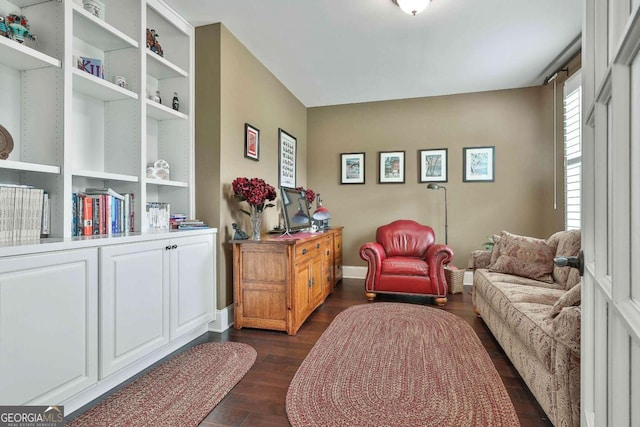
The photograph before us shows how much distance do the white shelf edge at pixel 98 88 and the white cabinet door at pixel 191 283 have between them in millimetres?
1108

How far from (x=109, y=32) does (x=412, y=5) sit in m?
2.19

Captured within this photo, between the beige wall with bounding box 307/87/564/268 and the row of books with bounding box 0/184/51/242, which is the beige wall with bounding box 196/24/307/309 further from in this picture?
the beige wall with bounding box 307/87/564/268

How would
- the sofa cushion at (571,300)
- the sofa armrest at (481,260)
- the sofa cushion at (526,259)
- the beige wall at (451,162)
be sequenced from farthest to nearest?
the beige wall at (451,162) → the sofa armrest at (481,260) → the sofa cushion at (526,259) → the sofa cushion at (571,300)

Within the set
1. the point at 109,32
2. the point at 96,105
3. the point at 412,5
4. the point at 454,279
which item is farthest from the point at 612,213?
the point at 454,279

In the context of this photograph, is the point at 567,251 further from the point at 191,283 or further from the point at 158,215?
the point at 158,215

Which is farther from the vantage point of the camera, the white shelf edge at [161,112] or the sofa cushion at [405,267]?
the sofa cushion at [405,267]

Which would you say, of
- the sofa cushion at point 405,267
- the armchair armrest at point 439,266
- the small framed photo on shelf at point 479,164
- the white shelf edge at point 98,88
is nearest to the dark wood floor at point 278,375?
the armchair armrest at point 439,266

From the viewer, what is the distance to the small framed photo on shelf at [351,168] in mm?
4871

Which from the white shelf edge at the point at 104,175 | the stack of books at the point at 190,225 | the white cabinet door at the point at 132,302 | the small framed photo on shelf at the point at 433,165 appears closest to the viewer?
the white cabinet door at the point at 132,302

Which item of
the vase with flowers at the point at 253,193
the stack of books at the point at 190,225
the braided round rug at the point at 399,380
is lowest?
the braided round rug at the point at 399,380

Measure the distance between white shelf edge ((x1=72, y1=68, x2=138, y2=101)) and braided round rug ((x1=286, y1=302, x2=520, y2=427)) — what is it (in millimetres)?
2269

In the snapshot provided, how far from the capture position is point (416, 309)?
3307 millimetres

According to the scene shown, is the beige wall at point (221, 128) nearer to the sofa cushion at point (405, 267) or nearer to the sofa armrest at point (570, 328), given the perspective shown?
the sofa cushion at point (405, 267)

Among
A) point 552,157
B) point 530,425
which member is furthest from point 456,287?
point 530,425
